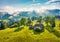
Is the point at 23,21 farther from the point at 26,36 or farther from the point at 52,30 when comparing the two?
the point at 52,30

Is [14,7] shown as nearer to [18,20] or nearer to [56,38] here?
[18,20]

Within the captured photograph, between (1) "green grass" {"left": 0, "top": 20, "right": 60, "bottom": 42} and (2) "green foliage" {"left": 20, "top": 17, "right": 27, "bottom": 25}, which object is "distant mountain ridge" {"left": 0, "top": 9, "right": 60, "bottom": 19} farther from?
(1) "green grass" {"left": 0, "top": 20, "right": 60, "bottom": 42}

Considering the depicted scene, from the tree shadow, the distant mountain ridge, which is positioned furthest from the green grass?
the distant mountain ridge

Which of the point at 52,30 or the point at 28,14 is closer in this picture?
the point at 52,30

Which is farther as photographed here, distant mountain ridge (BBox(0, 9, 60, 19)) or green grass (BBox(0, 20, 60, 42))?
distant mountain ridge (BBox(0, 9, 60, 19))

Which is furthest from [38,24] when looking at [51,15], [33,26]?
[51,15]

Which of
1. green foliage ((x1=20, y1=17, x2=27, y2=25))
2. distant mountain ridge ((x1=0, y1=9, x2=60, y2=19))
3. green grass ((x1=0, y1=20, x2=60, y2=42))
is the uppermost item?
distant mountain ridge ((x1=0, y1=9, x2=60, y2=19))

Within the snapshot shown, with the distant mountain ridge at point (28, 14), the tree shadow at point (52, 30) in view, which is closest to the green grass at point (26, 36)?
the tree shadow at point (52, 30)

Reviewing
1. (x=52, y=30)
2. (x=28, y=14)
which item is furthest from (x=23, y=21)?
(x=52, y=30)
